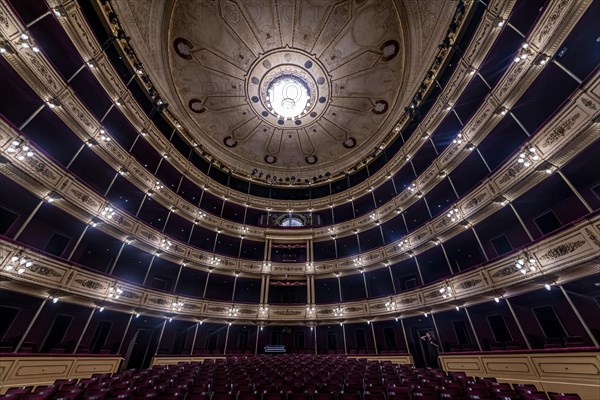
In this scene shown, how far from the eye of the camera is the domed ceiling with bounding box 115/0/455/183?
14.2 m

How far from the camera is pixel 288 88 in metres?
18.6

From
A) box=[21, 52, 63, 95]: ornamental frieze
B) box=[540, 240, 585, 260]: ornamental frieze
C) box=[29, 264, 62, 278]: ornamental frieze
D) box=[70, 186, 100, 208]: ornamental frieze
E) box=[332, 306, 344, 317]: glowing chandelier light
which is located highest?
box=[21, 52, 63, 95]: ornamental frieze

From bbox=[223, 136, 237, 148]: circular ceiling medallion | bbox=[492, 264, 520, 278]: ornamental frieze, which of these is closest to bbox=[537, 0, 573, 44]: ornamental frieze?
bbox=[492, 264, 520, 278]: ornamental frieze

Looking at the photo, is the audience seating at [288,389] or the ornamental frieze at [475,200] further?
the ornamental frieze at [475,200]

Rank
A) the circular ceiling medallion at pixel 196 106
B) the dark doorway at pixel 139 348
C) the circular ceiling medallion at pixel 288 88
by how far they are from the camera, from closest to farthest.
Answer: the dark doorway at pixel 139 348
the circular ceiling medallion at pixel 288 88
the circular ceiling medallion at pixel 196 106

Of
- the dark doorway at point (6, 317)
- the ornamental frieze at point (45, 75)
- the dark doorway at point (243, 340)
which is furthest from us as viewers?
the dark doorway at point (243, 340)

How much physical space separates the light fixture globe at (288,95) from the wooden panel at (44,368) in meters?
18.1

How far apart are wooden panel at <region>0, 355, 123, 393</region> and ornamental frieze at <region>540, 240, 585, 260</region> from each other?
16376mm

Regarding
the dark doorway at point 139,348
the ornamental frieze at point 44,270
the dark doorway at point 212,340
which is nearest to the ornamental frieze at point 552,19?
the ornamental frieze at point 44,270

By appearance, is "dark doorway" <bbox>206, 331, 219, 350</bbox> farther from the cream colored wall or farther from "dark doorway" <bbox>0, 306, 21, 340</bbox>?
the cream colored wall

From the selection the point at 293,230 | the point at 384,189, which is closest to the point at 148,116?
the point at 293,230

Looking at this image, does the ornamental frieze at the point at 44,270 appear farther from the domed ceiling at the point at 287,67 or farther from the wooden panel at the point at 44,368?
the domed ceiling at the point at 287,67

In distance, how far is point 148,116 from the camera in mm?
14516

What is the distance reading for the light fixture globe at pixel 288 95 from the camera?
1820cm
